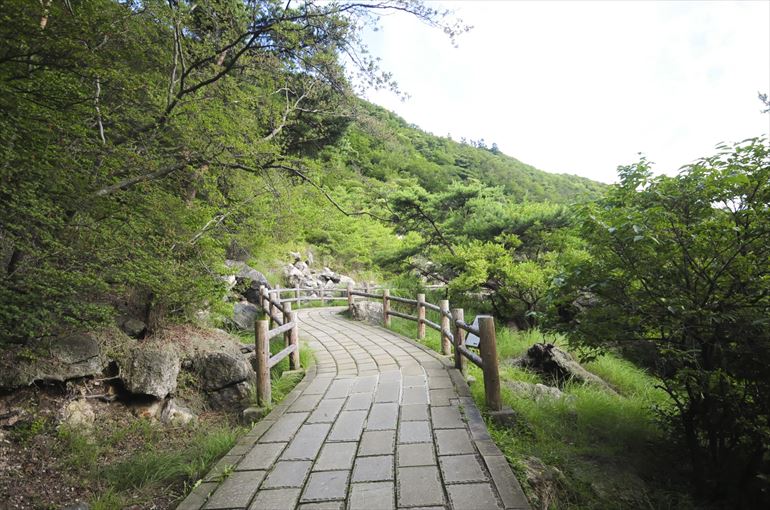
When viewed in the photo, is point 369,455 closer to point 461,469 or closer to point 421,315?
A: point 461,469

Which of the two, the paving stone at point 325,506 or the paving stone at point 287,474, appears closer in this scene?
the paving stone at point 325,506

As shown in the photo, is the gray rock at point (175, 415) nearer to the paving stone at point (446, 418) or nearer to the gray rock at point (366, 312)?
the paving stone at point (446, 418)

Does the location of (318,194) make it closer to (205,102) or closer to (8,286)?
(205,102)

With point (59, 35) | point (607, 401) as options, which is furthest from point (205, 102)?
point (607, 401)

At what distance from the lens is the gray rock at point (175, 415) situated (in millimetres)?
4570

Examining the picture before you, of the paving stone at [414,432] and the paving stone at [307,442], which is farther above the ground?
the paving stone at [414,432]

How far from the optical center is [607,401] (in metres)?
4.69

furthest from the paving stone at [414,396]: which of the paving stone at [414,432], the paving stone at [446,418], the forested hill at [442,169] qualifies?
the forested hill at [442,169]

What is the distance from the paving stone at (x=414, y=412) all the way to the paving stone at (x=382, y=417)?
0.26ft

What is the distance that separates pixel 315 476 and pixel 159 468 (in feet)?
4.98

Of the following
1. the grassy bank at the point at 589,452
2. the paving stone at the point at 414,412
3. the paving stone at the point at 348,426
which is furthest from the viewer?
the paving stone at the point at 414,412

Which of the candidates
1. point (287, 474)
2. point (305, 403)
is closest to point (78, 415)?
point (305, 403)

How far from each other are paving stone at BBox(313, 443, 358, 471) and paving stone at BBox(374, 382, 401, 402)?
1.07 meters

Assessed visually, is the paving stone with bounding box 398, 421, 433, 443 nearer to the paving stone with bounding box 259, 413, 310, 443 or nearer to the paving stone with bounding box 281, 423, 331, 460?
the paving stone with bounding box 281, 423, 331, 460
